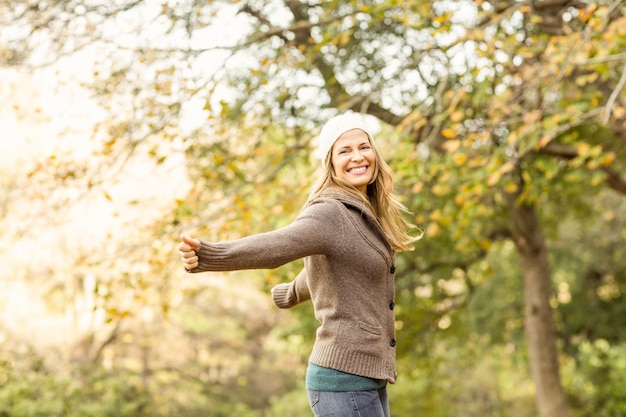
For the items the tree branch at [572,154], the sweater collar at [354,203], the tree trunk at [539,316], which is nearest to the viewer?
the sweater collar at [354,203]

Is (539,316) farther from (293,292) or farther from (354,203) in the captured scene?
(354,203)

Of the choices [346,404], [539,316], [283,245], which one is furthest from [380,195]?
[539,316]

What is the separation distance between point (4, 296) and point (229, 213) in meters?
9.59

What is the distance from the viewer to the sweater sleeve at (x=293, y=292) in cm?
268

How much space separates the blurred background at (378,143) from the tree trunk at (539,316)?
0.02m

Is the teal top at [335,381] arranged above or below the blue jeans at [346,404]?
above

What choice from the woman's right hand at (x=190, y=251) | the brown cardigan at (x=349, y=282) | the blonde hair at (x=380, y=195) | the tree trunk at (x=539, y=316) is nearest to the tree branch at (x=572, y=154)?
the tree trunk at (x=539, y=316)

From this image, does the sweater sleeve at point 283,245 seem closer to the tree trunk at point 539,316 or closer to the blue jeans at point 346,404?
the blue jeans at point 346,404

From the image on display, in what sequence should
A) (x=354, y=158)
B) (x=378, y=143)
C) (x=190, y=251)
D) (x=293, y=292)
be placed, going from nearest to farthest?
(x=190, y=251) < (x=354, y=158) < (x=293, y=292) < (x=378, y=143)

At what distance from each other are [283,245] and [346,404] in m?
0.55

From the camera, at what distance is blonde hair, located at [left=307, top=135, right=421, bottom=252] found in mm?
2484

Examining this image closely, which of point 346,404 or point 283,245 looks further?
point 346,404

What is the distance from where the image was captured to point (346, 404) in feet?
7.45

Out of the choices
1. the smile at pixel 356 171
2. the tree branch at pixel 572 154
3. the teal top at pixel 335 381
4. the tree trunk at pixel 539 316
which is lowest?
the tree trunk at pixel 539 316
